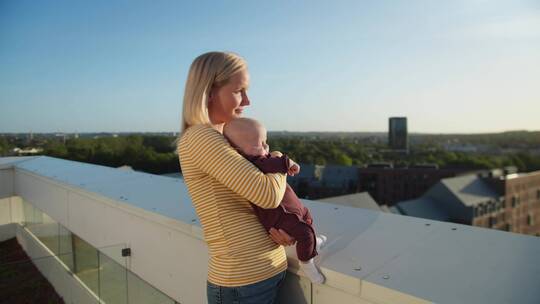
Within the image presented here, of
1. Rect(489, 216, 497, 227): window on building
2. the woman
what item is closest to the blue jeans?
the woman

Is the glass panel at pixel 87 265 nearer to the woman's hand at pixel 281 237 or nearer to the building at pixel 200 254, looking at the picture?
the building at pixel 200 254

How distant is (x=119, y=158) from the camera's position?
42.8 feet

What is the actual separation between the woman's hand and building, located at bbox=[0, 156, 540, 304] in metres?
0.14

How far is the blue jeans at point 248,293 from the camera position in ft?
3.72

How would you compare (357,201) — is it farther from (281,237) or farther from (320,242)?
(281,237)

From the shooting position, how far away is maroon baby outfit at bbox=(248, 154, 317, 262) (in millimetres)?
1095

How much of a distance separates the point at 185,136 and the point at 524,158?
68924mm

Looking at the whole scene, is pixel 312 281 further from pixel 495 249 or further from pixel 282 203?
pixel 495 249

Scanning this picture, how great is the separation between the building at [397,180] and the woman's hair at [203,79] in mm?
35616

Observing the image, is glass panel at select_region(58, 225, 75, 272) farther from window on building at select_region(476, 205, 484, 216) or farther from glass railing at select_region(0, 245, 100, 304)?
window on building at select_region(476, 205, 484, 216)

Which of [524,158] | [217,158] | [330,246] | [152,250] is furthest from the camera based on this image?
[524,158]

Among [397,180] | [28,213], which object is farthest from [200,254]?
[397,180]

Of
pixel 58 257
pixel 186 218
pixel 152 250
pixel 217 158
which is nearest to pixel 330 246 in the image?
pixel 217 158

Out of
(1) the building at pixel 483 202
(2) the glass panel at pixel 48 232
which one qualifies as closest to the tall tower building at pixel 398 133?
(1) the building at pixel 483 202
